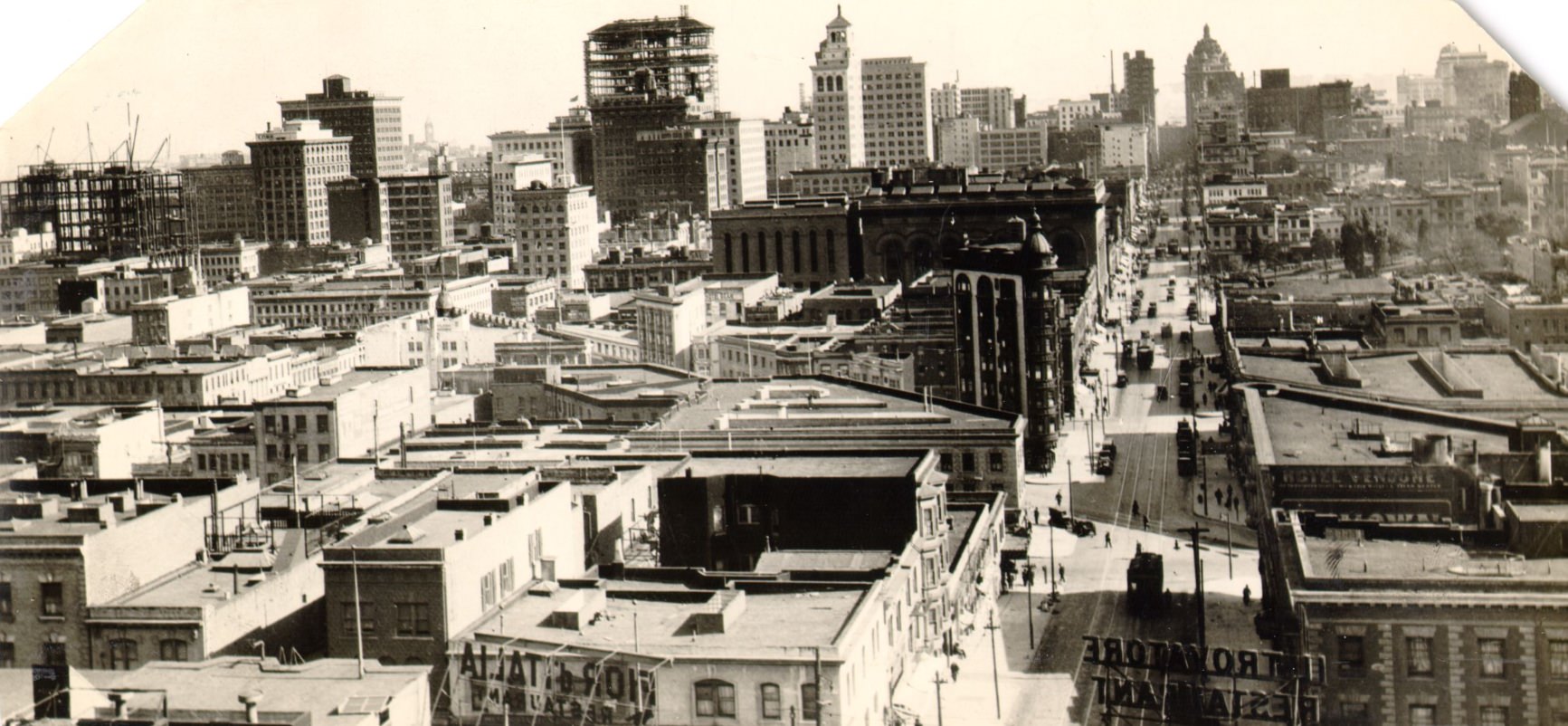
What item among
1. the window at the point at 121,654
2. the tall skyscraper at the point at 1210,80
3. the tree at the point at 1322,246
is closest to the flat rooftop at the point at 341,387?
the window at the point at 121,654

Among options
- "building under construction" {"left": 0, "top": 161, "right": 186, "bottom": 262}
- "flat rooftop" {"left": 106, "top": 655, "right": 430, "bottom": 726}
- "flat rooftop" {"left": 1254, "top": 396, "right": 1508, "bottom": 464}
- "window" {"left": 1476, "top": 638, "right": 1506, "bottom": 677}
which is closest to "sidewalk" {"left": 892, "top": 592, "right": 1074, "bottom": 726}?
"window" {"left": 1476, "top": 638, "right": 1506, "bottom": 677}

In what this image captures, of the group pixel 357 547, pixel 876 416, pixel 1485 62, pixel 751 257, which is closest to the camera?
pixel 357 547

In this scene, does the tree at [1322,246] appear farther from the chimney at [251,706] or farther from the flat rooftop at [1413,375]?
the chimney at [251,706]

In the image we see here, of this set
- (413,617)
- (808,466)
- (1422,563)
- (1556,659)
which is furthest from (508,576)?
(1556,659)

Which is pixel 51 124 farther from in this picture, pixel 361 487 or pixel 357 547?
pixel 357 547

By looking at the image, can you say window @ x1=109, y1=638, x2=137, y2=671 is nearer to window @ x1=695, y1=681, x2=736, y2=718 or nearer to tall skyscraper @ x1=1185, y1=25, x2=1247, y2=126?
window @ x1=695, y1=681, x2=736, y2=718

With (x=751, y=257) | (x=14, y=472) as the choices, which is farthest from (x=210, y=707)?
(x=751, y=257)

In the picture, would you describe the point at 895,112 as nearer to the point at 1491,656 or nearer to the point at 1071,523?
the point at 1071,523
